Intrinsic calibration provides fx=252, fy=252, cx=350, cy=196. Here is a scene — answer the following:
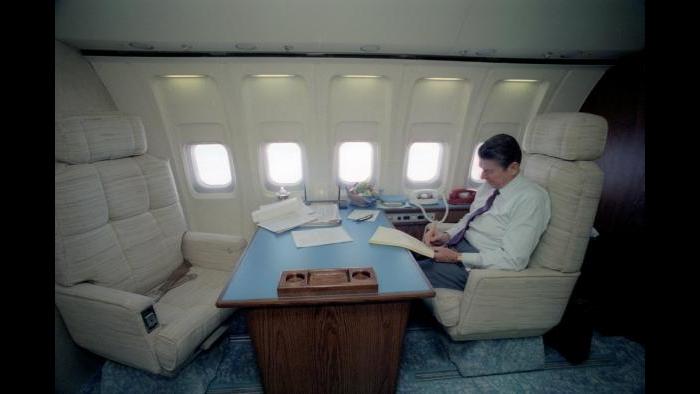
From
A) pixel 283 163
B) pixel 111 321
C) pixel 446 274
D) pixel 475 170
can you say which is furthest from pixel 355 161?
pixel 111 321

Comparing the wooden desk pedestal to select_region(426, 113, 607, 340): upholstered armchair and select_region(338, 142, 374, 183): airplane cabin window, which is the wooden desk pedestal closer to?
Result: select_region(426, 113, 607, 340): upholstered armchair

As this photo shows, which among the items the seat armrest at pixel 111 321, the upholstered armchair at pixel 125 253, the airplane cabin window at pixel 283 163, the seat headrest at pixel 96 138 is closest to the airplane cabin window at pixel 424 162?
the airplane cabin window at pixel 283 163

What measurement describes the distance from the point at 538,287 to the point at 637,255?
4.98ft

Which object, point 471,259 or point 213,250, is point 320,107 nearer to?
point 213,250

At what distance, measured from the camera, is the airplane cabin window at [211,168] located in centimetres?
322

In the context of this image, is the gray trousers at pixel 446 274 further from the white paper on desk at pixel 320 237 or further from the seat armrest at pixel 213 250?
the seat armrest at pixel 213 250

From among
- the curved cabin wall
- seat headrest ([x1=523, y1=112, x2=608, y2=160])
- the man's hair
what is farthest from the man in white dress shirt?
the curved cabin wall

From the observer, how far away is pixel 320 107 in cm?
291

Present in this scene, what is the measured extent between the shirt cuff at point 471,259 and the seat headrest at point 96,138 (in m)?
2.67

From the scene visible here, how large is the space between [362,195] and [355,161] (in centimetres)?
61

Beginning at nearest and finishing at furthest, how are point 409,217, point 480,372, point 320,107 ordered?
point 480,372 → point 320,107 → point 409,217

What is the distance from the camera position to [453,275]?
1.99 meters

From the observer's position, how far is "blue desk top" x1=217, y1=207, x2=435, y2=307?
4.47 feet

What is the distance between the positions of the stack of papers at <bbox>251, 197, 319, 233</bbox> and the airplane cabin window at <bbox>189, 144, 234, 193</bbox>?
1238 mm
